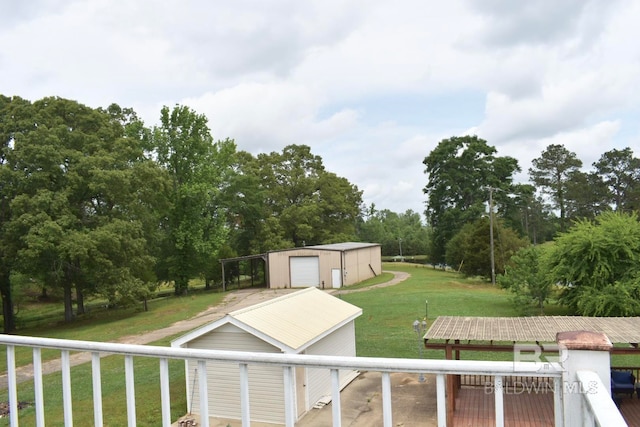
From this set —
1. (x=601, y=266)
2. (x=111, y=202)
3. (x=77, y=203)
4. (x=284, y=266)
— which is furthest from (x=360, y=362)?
(x=284, y=266)

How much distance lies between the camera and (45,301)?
35.9 meters

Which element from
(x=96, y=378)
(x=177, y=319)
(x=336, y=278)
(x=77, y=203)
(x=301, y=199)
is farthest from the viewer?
(x=301, y=199)

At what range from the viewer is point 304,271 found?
105ft

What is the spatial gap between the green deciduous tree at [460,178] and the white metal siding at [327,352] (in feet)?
100

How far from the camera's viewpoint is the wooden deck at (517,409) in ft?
26.8

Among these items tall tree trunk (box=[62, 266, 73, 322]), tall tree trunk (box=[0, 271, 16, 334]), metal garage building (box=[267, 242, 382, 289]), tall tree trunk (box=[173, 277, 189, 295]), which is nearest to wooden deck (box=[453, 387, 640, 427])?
tall tree trunk (box=[62, 266, 73, 322])

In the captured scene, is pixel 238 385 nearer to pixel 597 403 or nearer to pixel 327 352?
pixel 327 352

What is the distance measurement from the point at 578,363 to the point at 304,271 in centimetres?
3071

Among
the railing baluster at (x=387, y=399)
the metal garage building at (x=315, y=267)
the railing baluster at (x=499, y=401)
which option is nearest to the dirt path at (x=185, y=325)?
the metal garage building at (x=315, y=267)

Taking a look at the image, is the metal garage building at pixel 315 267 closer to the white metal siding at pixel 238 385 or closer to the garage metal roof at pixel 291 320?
the garage metal roof at pixel 291 320

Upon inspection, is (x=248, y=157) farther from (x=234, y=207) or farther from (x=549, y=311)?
(x=549, y=311)

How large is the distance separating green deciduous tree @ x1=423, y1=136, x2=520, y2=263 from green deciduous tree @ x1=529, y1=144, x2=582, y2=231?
25.8 feet

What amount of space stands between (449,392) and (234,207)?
29414 mm

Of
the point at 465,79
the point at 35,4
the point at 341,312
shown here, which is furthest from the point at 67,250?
the point at 465,79
